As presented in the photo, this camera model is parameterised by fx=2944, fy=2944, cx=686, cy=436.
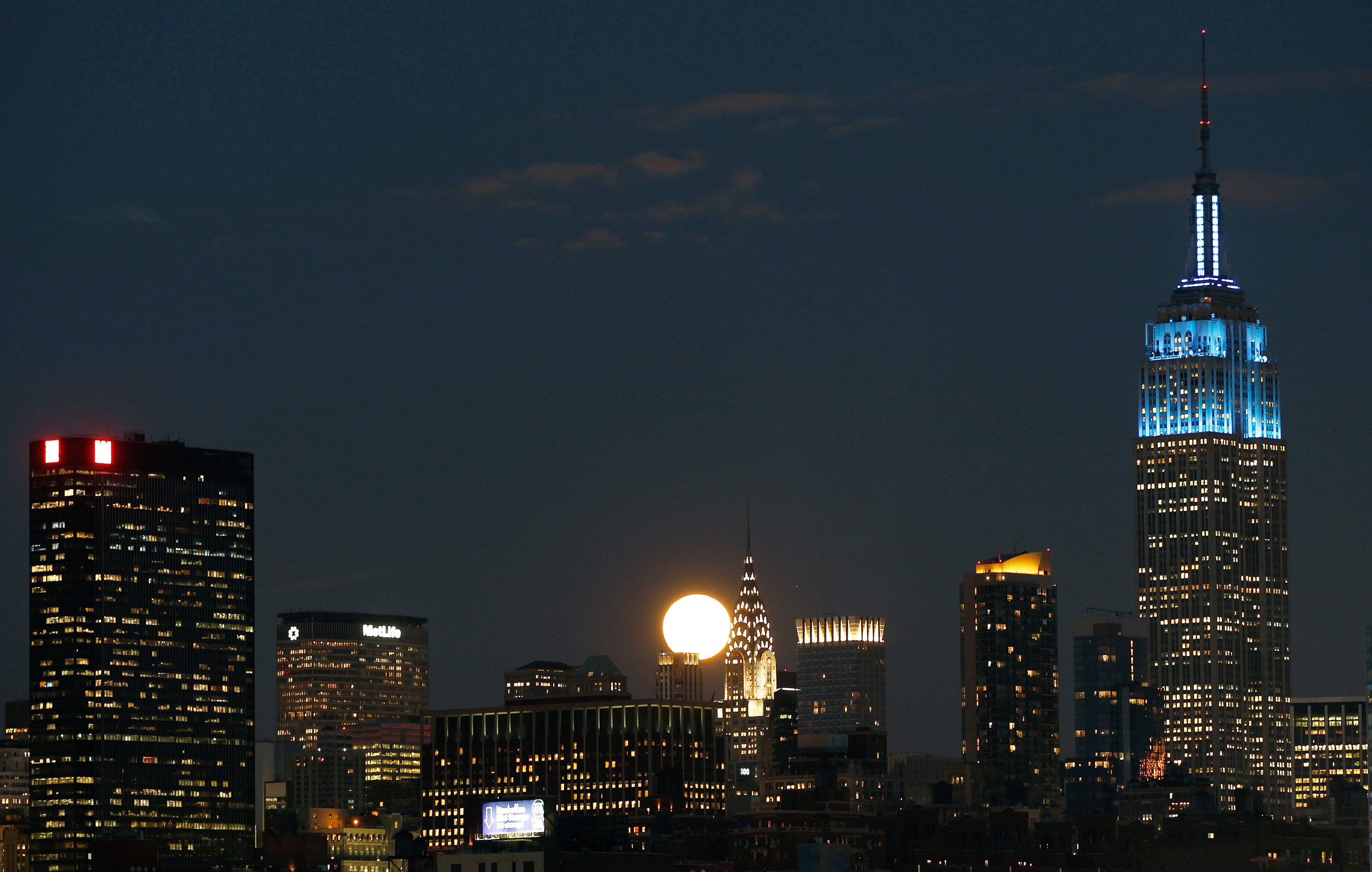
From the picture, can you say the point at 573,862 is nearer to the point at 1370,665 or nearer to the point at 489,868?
the point at 489,868

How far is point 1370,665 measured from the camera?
19775 cm

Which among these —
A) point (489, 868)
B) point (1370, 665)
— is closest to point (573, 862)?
point (489, 868)

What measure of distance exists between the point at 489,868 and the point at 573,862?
21.5 ft

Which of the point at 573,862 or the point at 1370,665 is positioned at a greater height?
the point at 1370,665

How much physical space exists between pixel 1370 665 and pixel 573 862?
55.1 meters

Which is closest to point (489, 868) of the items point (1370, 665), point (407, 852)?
point (407, 852)

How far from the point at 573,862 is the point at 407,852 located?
11.3 meters

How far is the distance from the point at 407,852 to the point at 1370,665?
65500mm

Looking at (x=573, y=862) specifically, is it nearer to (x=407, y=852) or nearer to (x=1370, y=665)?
(x=407, y=852)

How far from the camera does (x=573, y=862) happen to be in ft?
646

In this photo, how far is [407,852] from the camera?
19388 cm

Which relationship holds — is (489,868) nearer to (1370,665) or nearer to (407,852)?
(407,852)

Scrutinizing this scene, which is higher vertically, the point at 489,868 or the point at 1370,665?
the point at 1370,665
